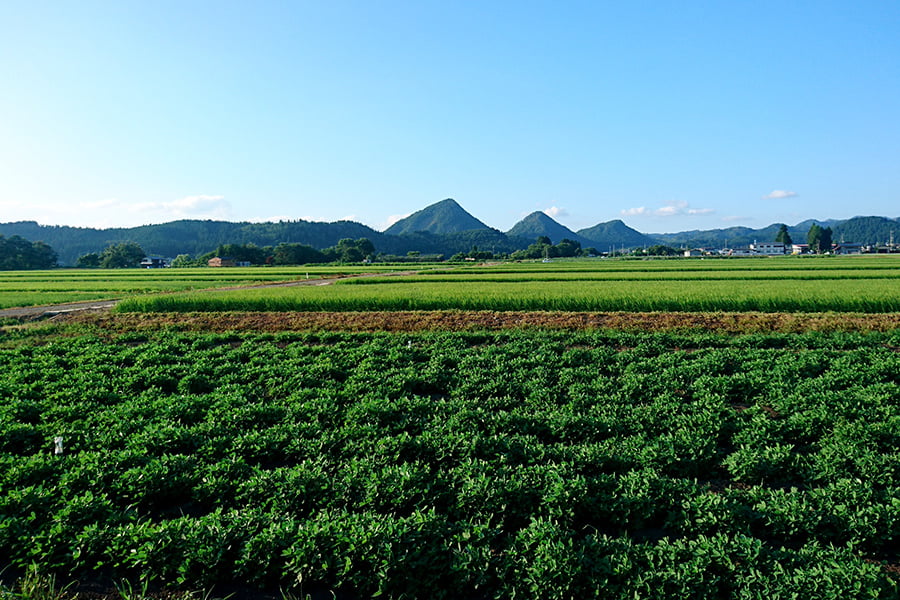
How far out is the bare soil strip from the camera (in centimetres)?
2073

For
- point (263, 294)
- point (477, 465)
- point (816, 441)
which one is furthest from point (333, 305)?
point (816, 441)

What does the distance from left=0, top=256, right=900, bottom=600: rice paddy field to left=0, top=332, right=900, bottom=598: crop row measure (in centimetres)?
4

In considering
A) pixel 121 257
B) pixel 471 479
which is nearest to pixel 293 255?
pixel 121 257

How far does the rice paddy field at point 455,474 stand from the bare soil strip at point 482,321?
4054 millimetres

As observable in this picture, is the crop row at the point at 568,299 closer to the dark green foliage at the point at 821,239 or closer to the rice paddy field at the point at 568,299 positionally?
the rice paddy field at the point at 568,299

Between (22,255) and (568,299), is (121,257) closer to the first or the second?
(22,255)

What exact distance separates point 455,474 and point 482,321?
16241 mm

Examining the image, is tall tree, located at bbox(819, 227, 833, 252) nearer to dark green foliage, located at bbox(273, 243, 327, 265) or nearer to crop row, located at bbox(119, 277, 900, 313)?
dark green foliage, located at bbox(273, 243, 327, 265)

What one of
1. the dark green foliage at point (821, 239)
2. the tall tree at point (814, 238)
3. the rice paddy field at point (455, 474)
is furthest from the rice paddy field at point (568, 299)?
the tall tree at point (814, 238)

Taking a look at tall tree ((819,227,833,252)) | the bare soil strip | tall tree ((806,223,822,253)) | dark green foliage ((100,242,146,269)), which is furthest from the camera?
tall tree ((806,223,822,253))

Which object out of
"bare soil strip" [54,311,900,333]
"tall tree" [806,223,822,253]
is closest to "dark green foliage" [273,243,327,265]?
"bare soil strip" [54,311,900,333]

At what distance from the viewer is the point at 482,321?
23.5 meters

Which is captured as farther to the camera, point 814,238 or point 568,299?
point 814,238

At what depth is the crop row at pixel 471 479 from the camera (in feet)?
17.8
